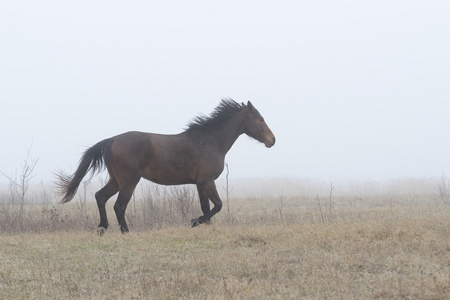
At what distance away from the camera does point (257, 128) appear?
1098cm

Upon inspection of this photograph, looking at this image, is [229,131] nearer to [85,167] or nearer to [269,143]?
[269,143]

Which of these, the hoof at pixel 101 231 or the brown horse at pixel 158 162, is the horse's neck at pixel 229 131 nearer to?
the brown horse at pixel 158 162

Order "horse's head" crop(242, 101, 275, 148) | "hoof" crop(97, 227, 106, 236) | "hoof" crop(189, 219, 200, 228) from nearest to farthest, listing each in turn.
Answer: "hoof" crop(97, 227, 106, 236), "hoof" crop(189, 219, 200, 228), "horse's head" crop(242, 101, 275, 148)

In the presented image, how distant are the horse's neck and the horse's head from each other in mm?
167

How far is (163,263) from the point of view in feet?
20.4

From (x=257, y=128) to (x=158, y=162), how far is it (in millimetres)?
2527

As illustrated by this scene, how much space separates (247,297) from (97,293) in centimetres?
154

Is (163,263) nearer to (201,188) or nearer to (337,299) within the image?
(337,299)

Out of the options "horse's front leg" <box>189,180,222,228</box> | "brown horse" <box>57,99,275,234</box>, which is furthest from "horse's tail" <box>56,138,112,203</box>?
"horse's front leg" <box>189,180,222,228</box>

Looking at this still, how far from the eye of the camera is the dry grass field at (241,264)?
15.9 feet

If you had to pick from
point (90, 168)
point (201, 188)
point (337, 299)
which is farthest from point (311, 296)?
point (90, 168)

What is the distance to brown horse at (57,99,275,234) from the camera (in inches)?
374

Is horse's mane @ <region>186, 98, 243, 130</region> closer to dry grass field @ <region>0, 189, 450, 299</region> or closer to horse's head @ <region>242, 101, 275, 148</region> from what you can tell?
horse's head @ <region>242, 101, 275, 148</region>

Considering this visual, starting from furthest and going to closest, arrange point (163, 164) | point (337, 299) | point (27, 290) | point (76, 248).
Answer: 1. point (163, 164)
2. point (76, 248)
3. point (27, 290)
4. point (337, 299)
